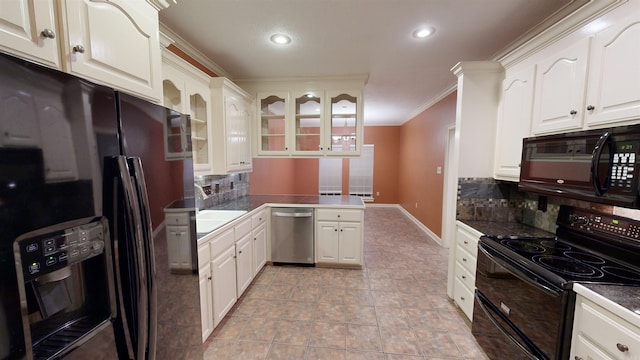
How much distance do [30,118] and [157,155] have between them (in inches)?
15.7

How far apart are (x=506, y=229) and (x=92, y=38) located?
111 inches

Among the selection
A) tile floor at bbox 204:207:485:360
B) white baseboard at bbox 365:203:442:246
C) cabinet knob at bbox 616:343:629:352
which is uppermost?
cabinet knob at bbox 616:343:629:352

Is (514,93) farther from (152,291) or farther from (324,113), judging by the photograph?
(152,291)

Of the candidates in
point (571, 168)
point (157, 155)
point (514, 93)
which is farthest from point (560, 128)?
point (157, 155)

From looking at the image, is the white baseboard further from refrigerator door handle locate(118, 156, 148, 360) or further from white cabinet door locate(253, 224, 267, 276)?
refrigerator door handle locate(118, 156, 148, 360)

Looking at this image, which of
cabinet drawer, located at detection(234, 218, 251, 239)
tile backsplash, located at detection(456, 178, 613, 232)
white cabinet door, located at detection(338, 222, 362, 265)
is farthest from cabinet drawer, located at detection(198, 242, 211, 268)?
tile backsplash, located at detection(456, 178, 613, 232)

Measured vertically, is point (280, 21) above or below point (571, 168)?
above

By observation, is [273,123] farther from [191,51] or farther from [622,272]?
[622,272]

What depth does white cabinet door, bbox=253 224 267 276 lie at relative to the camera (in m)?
2.82

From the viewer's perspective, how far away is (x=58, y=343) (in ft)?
2.06

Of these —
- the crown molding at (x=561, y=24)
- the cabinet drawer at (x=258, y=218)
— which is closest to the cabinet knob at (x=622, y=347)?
the crown molding at (x=561, y=24)

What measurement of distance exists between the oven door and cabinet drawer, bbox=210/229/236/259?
202cm

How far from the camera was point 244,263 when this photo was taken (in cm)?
251

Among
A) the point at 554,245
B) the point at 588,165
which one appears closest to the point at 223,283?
the point at 554,245
